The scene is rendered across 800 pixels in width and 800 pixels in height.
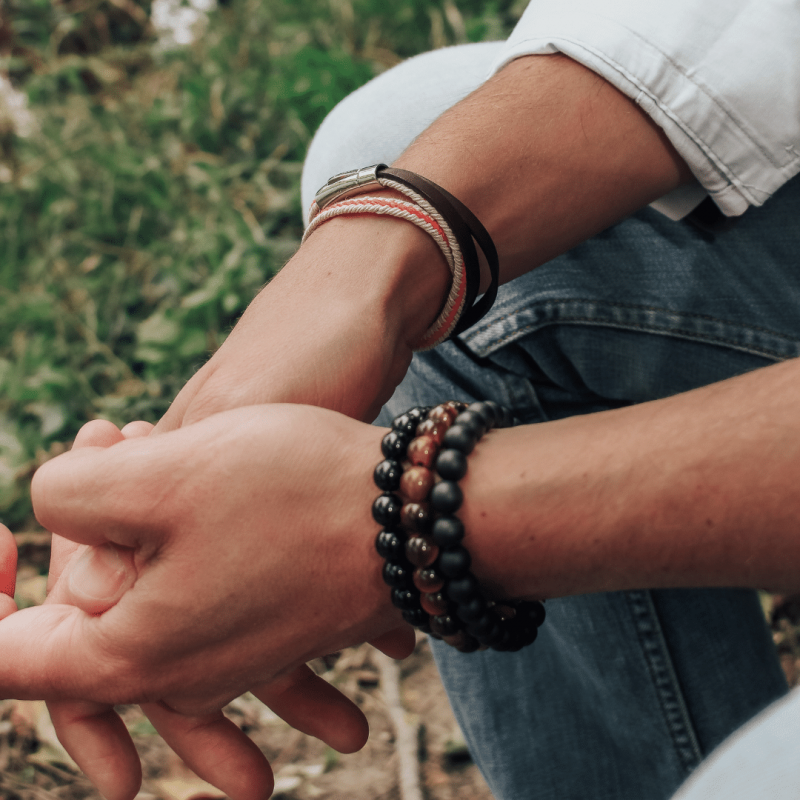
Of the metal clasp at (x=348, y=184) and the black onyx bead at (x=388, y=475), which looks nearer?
the black onyx bead at (x=388, y=475)

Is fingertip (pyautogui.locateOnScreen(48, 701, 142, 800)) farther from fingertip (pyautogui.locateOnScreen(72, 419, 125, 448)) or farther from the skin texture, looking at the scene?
fingertip (pyautogui.locateOnScreen(72, 419, 125, 448))

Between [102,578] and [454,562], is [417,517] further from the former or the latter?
[102,578]

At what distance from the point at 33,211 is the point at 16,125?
557 mm

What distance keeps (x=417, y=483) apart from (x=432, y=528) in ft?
0.15

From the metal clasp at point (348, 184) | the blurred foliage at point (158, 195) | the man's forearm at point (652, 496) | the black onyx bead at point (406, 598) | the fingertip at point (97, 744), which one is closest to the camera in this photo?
the man's forearm at point (652, 496)

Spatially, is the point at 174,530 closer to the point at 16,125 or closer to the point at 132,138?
the point at 132,138

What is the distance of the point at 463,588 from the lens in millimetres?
692

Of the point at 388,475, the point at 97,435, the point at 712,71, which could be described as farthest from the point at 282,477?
the point at 712,71

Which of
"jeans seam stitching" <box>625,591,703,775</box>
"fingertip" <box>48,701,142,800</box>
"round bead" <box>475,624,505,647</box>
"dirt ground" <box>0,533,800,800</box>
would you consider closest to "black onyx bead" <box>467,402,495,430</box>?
"round bead" <box>475,624,505,647</box>

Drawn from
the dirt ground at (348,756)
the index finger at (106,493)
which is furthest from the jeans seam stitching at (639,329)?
the dirt ground at (348,756)

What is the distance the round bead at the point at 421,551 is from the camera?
27.2 inches

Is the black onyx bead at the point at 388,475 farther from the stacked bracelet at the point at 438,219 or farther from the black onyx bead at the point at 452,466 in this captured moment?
the stacked bracelet at the point at 438,219

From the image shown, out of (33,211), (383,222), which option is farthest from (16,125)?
(383,222)

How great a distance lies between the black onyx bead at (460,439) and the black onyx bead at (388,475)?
0.05 meters
